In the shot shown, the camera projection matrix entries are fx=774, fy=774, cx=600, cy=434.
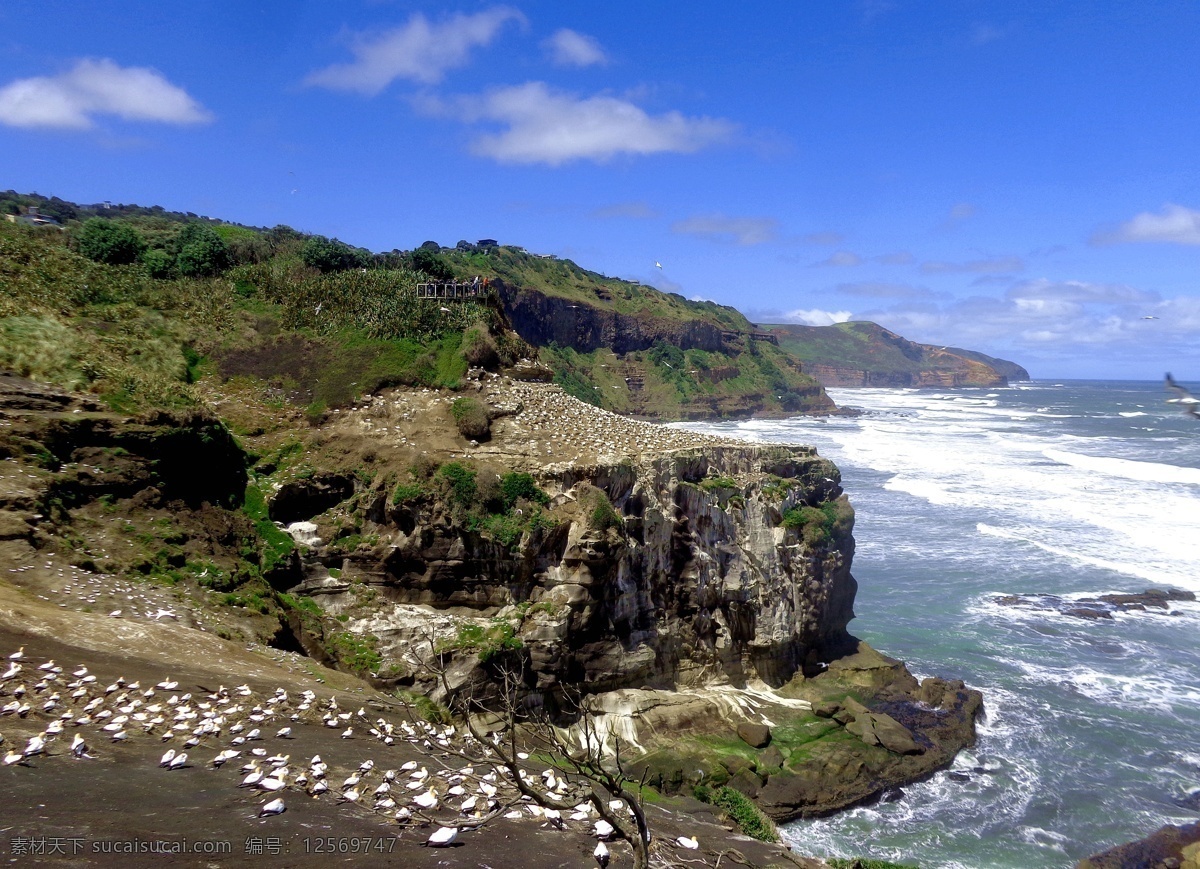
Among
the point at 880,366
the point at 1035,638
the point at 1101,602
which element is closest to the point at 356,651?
the point at 1035,638

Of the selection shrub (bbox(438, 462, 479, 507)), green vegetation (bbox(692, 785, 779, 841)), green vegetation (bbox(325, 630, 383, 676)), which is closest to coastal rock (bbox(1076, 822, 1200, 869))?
green vegetation (bbox(692, 785, 779, 841))

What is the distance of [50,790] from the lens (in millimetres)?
7098

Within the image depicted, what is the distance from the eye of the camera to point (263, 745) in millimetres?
9188

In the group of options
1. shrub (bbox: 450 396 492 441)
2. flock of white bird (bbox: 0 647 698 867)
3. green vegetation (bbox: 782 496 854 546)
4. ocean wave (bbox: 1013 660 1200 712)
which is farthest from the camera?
green vegetation (bbox: 782 496 854 546)

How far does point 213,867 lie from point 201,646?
6921 mm

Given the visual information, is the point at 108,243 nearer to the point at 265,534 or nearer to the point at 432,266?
the point at 432,266

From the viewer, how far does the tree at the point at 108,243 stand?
86.0 feet

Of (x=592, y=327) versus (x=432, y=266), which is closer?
(x=432, y=266)

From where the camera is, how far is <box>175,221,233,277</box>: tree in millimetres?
27031

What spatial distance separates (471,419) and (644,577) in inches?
247

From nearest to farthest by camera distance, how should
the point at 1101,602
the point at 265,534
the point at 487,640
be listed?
the point at 487,640 < the point at 265,534 < the point at 1101,602

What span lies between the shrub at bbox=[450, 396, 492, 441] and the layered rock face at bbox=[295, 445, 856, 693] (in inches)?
109

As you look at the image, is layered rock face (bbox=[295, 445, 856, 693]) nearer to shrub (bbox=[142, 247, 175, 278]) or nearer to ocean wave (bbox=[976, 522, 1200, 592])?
shrub (bbox=[142, 247, 175, 278])

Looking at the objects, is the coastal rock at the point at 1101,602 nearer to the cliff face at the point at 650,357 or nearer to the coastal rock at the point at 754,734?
the coastal rock at the point at 754,734
